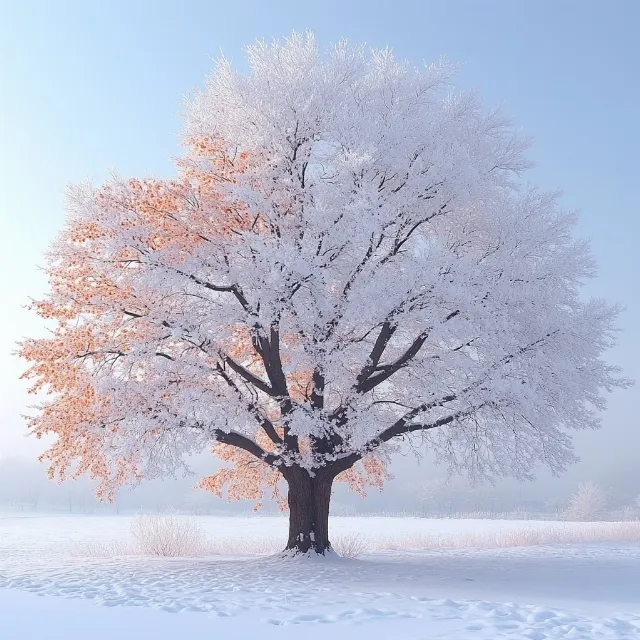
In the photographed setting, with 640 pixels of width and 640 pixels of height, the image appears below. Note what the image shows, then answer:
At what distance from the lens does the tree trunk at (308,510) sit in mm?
15711

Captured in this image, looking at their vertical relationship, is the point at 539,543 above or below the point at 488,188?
below

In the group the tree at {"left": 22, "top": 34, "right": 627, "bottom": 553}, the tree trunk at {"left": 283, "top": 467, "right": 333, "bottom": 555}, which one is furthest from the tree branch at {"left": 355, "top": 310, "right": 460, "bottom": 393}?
the tree trunk at {"left": 283, "top": 467, "right": 333, "bottom": 555}

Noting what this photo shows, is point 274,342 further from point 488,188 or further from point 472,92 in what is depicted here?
point 472,92

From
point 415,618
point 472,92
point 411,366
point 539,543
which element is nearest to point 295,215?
point 411,366

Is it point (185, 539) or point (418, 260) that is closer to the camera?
point (418, 260)

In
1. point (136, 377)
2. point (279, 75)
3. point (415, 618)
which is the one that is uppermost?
point (279, 75)

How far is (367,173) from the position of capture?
50.4 ft

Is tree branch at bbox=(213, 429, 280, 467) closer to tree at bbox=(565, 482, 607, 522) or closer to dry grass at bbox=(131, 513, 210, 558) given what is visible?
dry grass at bbox=(131, 513, 210, 558)

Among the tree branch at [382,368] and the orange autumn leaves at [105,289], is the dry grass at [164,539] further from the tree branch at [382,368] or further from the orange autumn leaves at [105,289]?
the tree branch at [382,368]

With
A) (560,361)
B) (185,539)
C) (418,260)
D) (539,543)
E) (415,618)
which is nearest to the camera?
(415,618)

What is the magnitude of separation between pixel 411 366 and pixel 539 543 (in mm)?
10294

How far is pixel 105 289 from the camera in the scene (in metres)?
15.5

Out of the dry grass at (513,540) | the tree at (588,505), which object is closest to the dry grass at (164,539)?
the dry grass at (513,540)

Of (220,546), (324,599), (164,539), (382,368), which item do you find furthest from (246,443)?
(220,546)
